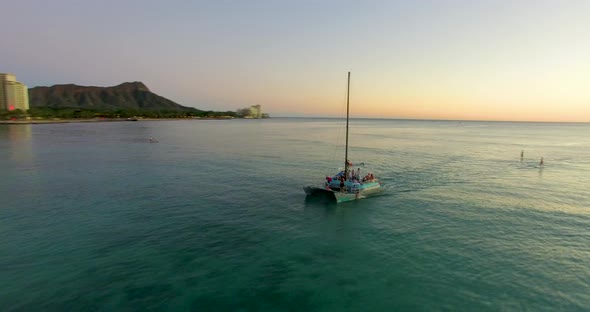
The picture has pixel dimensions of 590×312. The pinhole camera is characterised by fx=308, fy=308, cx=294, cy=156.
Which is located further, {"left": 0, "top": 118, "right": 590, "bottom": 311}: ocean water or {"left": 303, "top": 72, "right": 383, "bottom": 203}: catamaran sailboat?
{"left": 303, "top": 72, "right": 383, "bottom": 203}: catamaran sailboat

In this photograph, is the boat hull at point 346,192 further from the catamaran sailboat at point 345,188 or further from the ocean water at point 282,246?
the ocean water at point 282,246

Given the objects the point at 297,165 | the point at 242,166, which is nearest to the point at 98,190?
the point at 242,166

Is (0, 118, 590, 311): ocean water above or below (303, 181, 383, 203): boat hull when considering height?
below

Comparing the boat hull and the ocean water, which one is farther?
the boat hull

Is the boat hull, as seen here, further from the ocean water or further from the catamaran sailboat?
the ocean water

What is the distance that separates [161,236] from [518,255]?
31.5 meters

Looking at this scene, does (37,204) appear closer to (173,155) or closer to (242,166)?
(242,166)

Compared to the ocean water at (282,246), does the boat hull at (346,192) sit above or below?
above

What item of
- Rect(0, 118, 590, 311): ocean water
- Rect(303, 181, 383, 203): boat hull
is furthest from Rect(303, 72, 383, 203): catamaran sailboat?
Rect(0, 118, 590, 311): ocean water

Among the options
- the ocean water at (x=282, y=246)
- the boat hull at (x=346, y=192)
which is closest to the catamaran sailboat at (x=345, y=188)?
the boat hull at (x=346, y=192)

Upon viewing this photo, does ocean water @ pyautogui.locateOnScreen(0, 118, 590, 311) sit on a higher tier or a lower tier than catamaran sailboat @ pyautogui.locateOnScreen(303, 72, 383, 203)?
lower

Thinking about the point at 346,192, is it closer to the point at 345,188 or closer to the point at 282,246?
the point at 345,188

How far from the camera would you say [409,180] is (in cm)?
5597

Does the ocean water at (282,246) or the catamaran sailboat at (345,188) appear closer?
the ocean water at (282,246)
